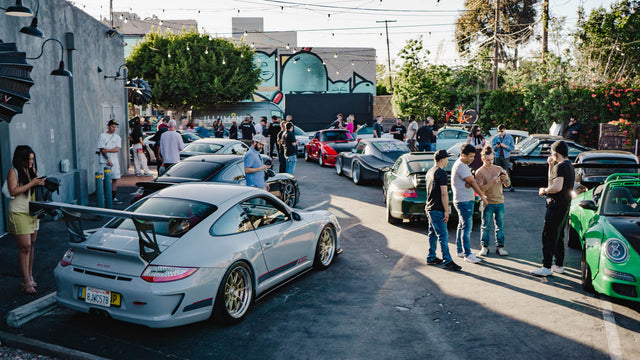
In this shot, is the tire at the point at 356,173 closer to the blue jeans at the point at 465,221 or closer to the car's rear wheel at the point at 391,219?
the car's rear wheel at the point at 391,219

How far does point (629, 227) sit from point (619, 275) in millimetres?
749

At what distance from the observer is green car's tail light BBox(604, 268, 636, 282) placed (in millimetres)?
5617

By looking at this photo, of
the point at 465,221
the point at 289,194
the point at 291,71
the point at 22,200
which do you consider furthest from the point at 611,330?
the point at 291,71

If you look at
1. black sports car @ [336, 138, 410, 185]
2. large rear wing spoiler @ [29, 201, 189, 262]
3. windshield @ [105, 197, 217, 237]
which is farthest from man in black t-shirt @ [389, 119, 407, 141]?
large rear wing spoiler @ [29, 201, 189, 262]

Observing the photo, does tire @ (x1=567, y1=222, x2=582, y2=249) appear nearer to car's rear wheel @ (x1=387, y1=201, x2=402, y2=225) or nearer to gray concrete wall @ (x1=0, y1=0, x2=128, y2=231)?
car's rear wheel @ (x1=387, y1=201, x2=402, y2=225)

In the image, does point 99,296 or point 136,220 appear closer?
point 136,220

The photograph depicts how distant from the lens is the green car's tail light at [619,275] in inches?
221

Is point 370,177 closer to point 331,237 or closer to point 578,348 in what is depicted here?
point 331,237

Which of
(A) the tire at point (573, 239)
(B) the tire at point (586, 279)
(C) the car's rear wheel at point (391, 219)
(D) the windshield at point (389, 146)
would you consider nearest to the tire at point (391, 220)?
(C) the car's rear wheel at point (391, 219)

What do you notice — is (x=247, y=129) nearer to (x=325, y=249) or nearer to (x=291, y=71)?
(x=325, y=249)

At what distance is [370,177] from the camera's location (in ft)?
51.0

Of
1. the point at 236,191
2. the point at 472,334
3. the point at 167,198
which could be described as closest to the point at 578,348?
the point at 472,334

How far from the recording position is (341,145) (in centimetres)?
2005

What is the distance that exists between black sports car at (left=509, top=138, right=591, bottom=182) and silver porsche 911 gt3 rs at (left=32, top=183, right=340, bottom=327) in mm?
11209
